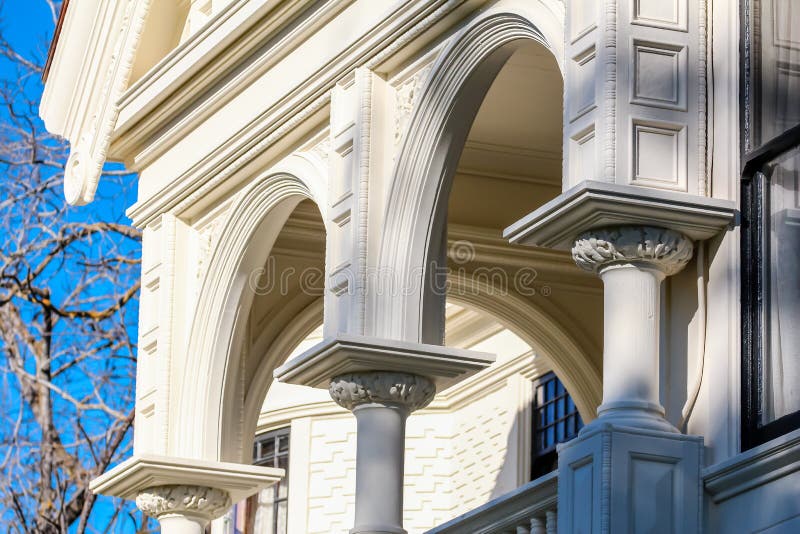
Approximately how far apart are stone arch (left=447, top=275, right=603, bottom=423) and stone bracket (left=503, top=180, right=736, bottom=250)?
6.07 metres

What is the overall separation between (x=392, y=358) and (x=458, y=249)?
13.4ft

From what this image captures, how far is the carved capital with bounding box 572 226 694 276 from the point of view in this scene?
8.12m

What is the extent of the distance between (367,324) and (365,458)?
796 mm

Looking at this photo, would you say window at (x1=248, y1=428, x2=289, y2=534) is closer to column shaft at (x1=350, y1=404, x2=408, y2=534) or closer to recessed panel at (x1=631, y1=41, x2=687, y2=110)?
column shaft at (x1=350, y1=404, x2=408, y2=534)

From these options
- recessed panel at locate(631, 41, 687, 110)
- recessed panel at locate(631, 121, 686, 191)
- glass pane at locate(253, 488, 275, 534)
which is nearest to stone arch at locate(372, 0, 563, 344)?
recessed panel at locate(631, 41, 687, 110)

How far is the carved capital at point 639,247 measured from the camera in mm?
8117

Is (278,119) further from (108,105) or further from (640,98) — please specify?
(640,98)

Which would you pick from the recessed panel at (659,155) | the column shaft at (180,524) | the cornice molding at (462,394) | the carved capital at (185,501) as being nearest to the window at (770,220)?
the recessed panel at (659,155)

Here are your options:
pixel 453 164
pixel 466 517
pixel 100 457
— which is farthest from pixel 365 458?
pixel 100 457

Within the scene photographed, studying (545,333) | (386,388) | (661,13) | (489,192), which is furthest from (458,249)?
(661,13)

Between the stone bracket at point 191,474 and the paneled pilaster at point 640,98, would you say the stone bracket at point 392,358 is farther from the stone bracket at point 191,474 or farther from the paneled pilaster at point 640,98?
the stone bracket at point 191,474

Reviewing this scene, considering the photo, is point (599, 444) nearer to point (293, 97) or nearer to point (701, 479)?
point (701, 479)

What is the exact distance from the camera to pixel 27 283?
877 inches

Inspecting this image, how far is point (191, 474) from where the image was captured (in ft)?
40.7
